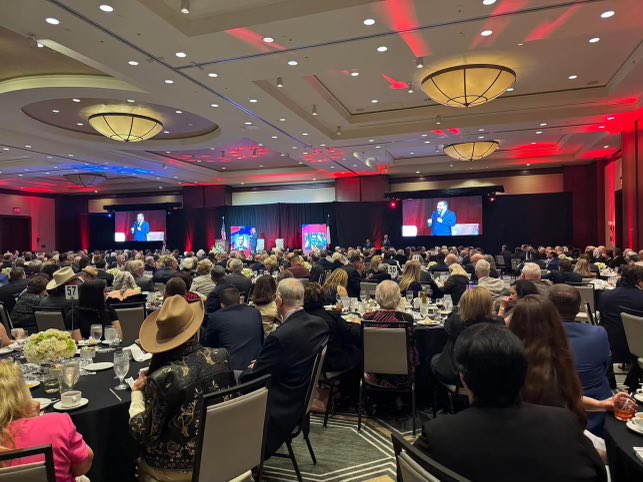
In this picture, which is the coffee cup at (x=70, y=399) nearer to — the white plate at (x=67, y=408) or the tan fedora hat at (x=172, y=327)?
the white plate at (x=67, y=408)

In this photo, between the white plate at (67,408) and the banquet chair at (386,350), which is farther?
the banquet chair at (386,350)

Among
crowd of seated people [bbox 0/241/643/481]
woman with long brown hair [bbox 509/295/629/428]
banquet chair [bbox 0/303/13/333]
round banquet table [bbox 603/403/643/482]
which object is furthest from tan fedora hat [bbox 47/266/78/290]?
round banquet table [bbox 603/403/643/482]

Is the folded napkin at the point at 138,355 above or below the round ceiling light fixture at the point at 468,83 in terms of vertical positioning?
below

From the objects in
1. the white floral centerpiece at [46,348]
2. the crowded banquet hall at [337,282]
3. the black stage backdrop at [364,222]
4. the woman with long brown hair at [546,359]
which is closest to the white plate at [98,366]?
the crowded banquet hall at [337,282]

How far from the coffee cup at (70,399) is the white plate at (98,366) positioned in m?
0.69

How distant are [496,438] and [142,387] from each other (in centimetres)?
171

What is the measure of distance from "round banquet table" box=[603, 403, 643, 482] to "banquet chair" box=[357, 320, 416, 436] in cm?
190

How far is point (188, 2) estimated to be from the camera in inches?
210

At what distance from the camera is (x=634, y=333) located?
421 cm

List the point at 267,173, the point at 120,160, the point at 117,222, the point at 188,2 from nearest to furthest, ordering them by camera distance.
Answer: the point at 188,2 → the point at 120,160 → the point at 267,173 → the point at 117,222

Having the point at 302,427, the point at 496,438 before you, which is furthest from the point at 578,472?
the point at 302,427

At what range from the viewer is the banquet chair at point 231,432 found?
2.10 meters

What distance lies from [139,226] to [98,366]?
22822mm

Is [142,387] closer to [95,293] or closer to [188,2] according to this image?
[95,293]
